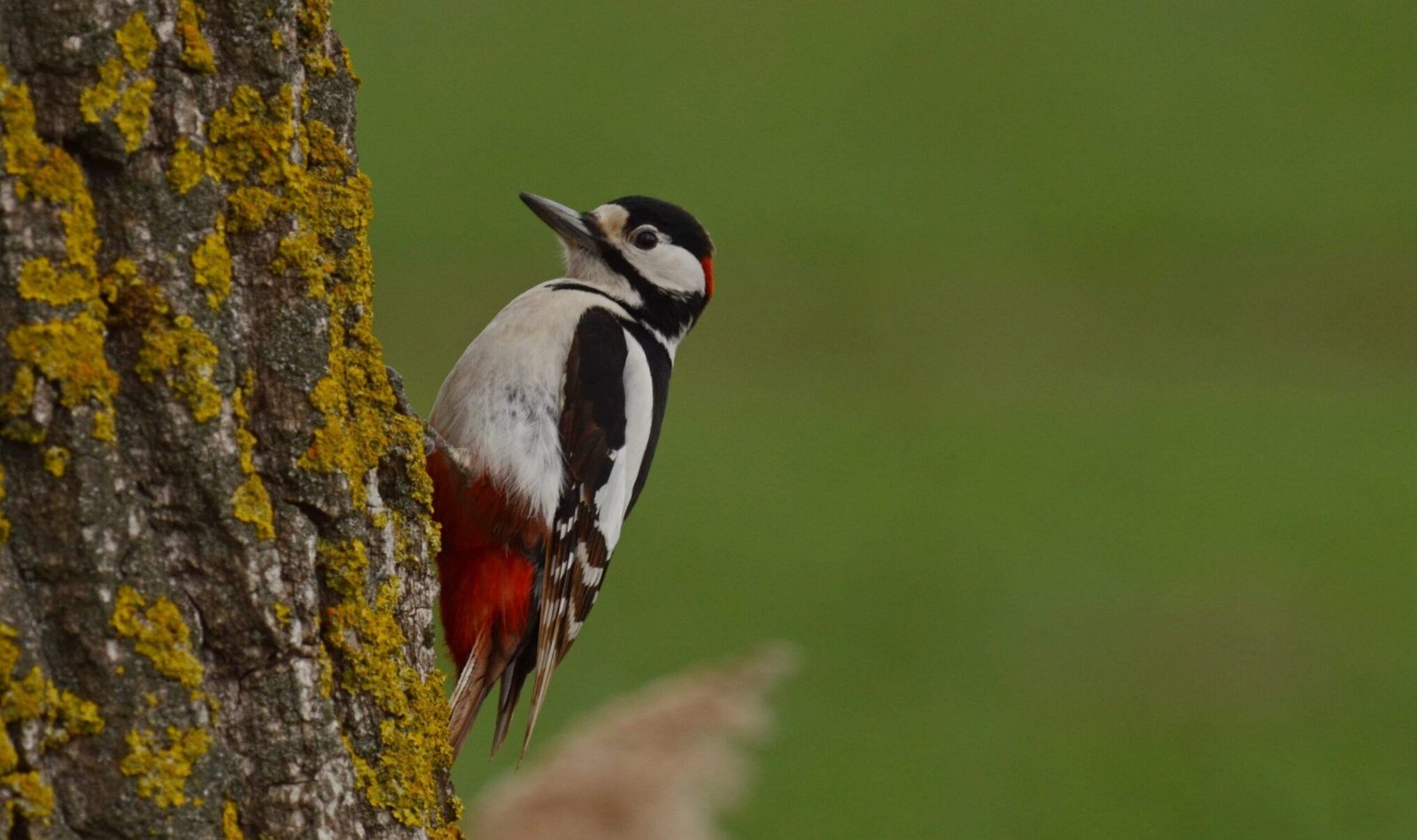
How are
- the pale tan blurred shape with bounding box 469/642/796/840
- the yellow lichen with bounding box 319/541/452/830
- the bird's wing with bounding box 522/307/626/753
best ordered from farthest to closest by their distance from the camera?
1. the bird's wing with bounding box 522/307/626/753
2. the pale tan blurred shape with bounding box 469/642/796/840
3. the yellow lichen with bounding box 319/541/452/830

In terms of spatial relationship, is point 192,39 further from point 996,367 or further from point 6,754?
point 996,367

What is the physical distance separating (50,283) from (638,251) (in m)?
2.66

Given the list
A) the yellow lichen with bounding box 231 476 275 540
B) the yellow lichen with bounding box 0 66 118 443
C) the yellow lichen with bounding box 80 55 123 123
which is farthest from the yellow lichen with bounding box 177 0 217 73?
the yellow lichen with bounding box 231 476 275 540

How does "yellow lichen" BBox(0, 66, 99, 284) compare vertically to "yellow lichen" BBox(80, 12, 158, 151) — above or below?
below

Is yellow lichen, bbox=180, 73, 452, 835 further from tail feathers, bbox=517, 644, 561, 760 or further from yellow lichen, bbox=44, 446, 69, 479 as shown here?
tail feathers, bbox=517, 644, 561, 760

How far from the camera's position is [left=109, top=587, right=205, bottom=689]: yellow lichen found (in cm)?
243

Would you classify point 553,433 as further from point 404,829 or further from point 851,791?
point 851,791

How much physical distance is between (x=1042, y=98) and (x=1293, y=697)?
10.3 metres

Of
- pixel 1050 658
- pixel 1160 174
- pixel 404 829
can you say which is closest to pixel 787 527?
pixel 1050 658

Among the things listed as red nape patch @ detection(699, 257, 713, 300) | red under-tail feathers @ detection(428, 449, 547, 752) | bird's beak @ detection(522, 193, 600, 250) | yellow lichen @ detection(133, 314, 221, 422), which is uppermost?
yellow lichen @ detection(133, 314, 221, 422)

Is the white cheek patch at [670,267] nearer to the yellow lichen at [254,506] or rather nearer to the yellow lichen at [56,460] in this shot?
the yellow lichen at [254,506]

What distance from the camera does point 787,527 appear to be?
1256 centimetres

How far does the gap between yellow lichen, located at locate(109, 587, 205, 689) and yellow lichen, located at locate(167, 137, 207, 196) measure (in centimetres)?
53

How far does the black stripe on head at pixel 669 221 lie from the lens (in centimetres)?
494
